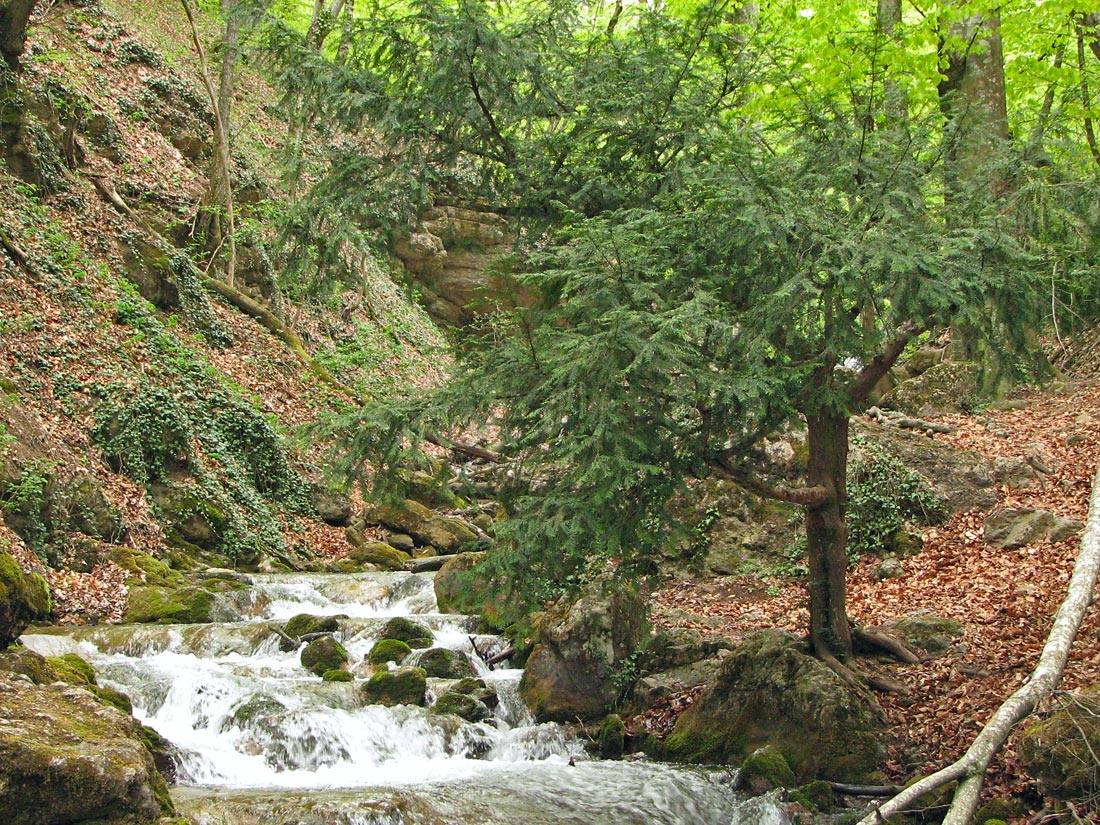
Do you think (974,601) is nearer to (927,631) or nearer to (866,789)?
(927,631)

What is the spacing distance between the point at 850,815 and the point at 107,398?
1118cm

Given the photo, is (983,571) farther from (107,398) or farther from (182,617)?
(107,398)

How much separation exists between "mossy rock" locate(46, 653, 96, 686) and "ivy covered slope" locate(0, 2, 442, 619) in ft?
8.01

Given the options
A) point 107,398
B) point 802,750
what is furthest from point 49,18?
point 802,750

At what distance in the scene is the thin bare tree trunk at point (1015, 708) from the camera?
4.30 m

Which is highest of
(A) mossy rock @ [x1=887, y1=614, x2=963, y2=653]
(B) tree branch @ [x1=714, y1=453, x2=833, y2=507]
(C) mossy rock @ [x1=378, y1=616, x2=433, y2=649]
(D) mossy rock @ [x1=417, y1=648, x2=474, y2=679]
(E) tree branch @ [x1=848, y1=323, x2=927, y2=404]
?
(E) tree branch @ [x1=848, y1=323, x2=927, y2=404]

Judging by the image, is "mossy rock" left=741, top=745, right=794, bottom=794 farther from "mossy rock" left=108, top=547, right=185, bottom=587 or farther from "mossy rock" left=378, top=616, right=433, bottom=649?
"mossy rock" left=108, top=547, right=185, bottom=587

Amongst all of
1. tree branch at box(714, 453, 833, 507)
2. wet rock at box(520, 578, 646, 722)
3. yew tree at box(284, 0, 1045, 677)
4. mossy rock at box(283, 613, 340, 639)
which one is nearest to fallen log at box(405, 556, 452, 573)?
mossy rock at box(283, 613, 340, 639)

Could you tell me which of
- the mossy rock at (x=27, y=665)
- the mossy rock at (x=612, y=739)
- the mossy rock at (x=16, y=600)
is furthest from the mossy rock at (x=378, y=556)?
the mossy rock at (x=27, y=665)

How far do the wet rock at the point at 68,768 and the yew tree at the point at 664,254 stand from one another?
2.61 m

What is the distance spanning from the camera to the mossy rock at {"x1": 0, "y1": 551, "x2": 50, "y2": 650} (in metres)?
6.71

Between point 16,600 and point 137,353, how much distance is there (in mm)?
7910

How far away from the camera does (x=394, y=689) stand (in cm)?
854

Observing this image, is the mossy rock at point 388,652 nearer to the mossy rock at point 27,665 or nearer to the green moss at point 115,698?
the green moss at point 115,698
